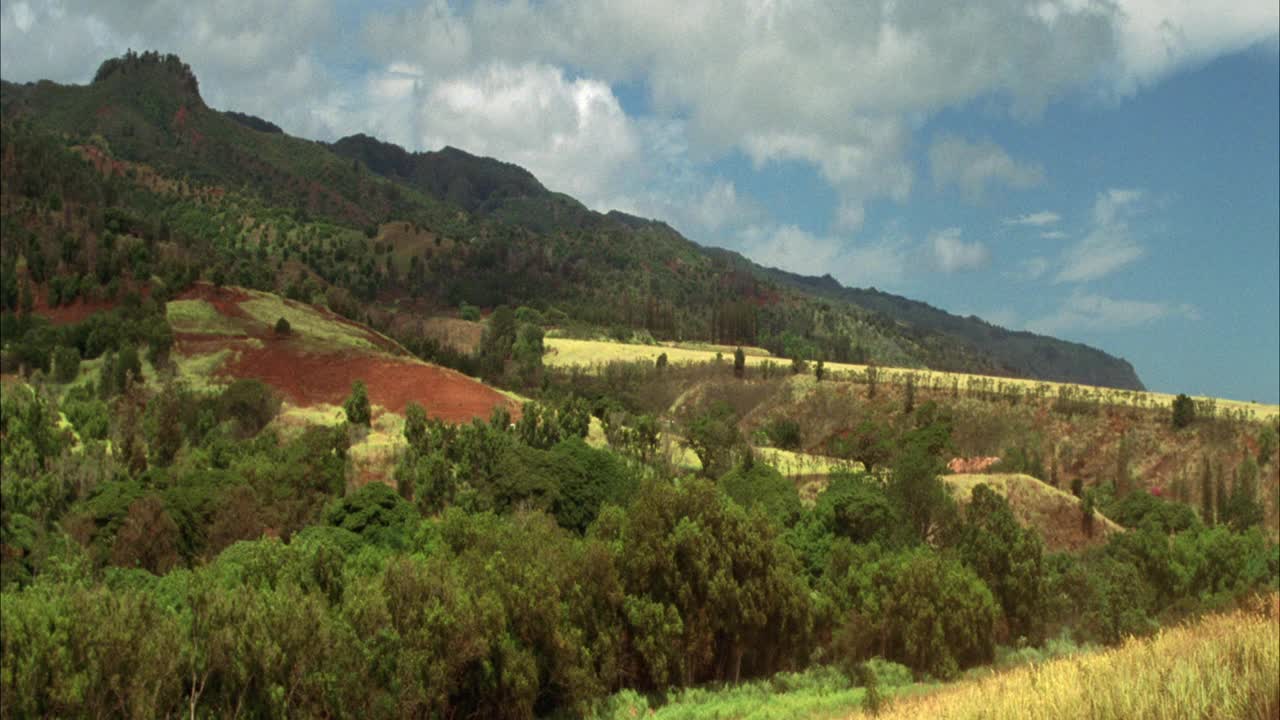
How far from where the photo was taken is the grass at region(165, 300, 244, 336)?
274 feet

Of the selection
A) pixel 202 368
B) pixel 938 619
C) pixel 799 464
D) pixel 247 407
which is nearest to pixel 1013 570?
pixel 938 619

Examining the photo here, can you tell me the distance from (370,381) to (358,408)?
755 centimetres

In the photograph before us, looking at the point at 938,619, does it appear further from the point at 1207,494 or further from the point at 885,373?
the point at 885,373

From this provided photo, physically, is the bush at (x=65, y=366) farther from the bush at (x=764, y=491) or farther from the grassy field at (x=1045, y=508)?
the grassy field at (x=1045, y=508)

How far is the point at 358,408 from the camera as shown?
224ft

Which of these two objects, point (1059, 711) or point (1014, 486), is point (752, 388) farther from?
point (1059, 711)

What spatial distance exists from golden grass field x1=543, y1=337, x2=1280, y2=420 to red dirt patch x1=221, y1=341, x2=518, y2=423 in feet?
178

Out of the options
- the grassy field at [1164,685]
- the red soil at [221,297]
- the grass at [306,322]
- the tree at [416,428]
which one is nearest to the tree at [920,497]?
the tree at [416,428]

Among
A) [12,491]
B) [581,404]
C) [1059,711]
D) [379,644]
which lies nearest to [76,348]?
[12,491]

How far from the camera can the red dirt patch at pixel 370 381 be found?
72938 millimetres

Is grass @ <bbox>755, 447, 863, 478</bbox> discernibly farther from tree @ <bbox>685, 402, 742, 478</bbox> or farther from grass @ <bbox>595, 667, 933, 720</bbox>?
grass @ <bbox>595, 667, 933, 720</bbox>

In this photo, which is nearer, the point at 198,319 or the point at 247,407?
the point at 247,407

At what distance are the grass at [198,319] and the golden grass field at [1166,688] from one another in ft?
275

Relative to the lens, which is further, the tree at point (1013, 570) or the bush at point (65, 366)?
the bush at point (65, 366)
